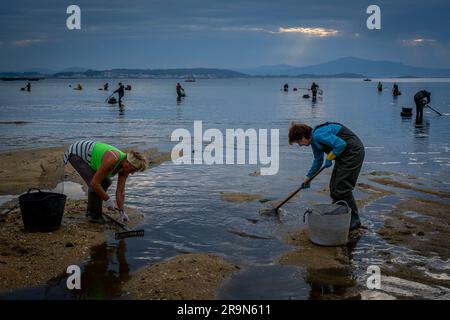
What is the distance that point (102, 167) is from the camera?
6.66 metres

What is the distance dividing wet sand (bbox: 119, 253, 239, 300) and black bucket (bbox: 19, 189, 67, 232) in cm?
199

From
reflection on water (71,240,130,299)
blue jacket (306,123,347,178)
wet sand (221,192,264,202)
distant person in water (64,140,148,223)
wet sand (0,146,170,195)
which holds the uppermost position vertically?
blue jacket (306,123,347,178)

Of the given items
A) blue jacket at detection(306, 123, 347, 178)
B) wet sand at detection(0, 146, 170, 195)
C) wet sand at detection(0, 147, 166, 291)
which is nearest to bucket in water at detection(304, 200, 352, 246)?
blue jacket at detection(306, 123, 347, 178)

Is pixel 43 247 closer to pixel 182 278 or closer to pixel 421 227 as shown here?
pixel 182 278

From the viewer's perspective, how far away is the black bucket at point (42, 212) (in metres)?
6.74

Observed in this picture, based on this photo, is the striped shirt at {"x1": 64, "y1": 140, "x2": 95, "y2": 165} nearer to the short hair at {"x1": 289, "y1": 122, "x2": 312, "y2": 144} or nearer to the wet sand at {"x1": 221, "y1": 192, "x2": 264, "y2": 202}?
the short hair at {"x1": 289, "y1": 122, "x2": 312, "y2": 144}

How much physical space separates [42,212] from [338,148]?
4.45m

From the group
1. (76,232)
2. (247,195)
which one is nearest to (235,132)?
(247,195)

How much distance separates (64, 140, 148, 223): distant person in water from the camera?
664 centimetres

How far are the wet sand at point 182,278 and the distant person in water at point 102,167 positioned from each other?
4.68 feet

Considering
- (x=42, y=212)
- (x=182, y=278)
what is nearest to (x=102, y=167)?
(x=42, y=212)

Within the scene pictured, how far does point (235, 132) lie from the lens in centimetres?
2180
